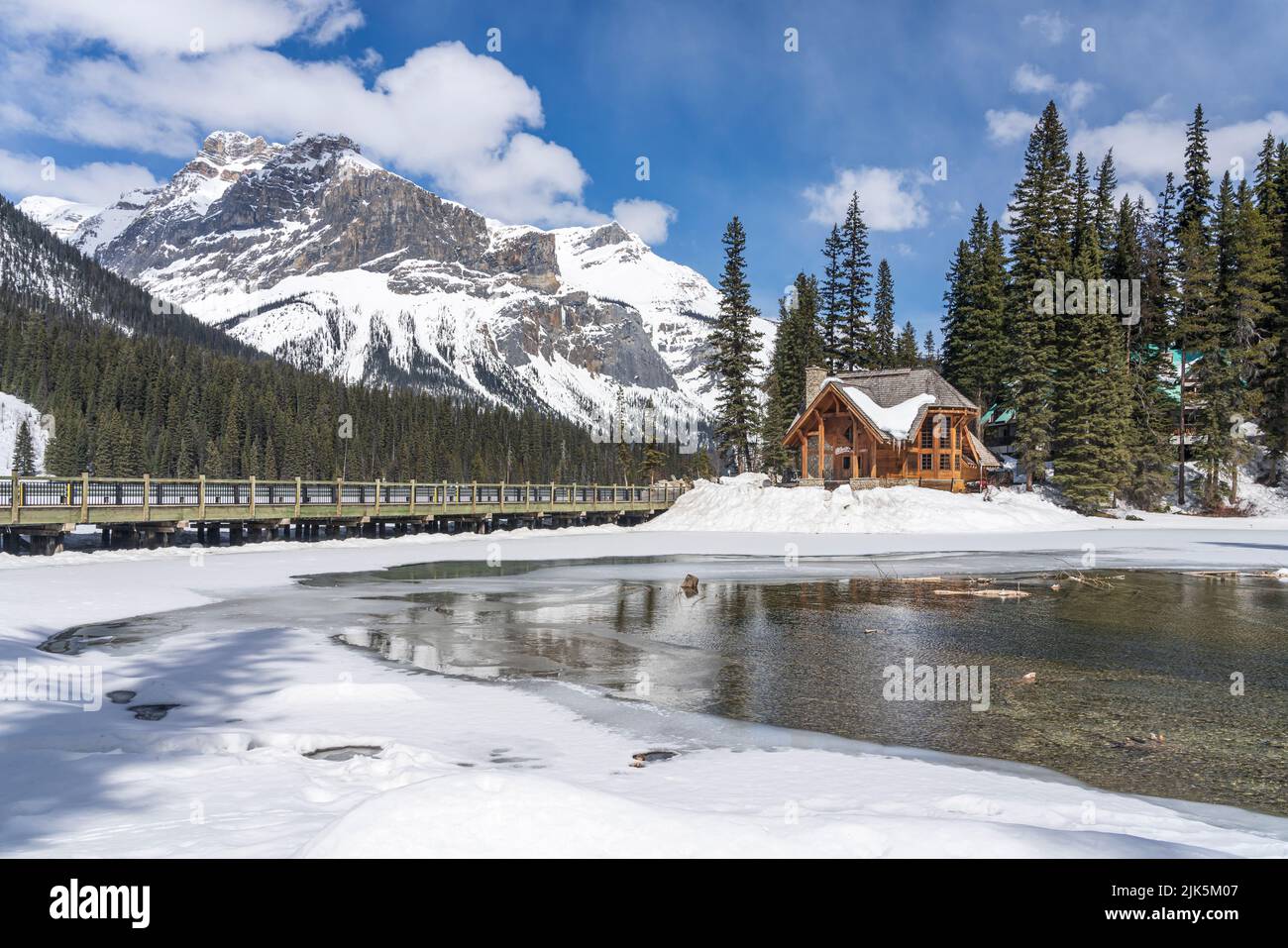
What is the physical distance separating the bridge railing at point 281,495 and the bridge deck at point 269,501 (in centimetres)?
4

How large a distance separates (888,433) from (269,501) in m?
36.3

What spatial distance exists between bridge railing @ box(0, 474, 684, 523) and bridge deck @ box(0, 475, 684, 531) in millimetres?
43

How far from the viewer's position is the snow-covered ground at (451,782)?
4691 millimetres

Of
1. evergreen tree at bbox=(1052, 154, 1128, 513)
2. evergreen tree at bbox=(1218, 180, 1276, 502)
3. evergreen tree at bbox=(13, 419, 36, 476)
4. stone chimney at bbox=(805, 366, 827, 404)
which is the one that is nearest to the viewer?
evergreen tree at bbox=(1052, 154, 1128, 513)

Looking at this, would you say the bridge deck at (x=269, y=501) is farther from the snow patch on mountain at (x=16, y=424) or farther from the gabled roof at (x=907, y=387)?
the snow patch on mountain at (x=16, y=424)

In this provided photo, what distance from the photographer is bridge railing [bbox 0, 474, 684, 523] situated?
3046cm

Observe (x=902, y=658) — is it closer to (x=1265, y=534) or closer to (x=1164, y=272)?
(x=1265, y=534)

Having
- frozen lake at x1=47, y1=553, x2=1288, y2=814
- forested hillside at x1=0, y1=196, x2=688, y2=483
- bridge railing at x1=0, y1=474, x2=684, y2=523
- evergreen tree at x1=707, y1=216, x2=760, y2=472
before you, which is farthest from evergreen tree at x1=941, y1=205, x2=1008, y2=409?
forested hillside at x1=0, y1=196, x2=688, y2=483

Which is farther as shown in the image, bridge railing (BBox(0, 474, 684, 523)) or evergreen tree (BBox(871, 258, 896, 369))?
evergreen tree (BBox(871, 258, 896, 369))

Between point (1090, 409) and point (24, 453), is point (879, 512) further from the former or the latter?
point (24, 453)

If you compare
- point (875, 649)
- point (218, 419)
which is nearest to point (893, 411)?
point (875, 649)

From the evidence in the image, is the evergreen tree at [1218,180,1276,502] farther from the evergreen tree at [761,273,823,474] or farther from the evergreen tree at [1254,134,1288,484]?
the evergreen tree at [761,273,823,474]
